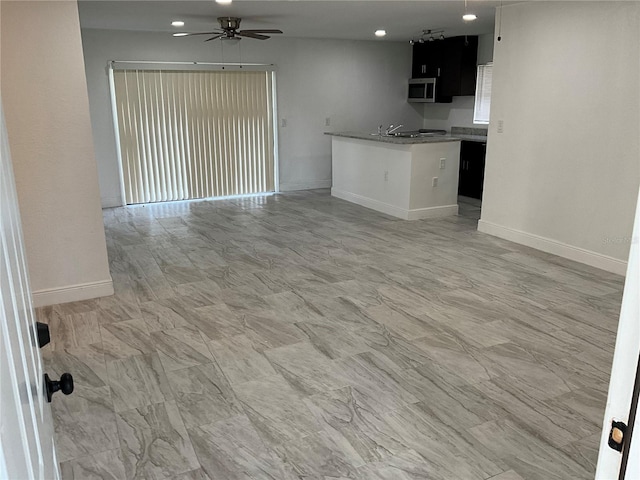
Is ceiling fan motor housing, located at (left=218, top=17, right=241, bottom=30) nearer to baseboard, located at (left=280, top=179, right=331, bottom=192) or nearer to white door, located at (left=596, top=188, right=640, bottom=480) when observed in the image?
baseboard, located at (left=280, top=179, right=331, bottom=192)

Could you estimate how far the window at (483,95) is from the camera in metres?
7.62

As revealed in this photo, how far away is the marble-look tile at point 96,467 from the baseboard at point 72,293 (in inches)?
75.7

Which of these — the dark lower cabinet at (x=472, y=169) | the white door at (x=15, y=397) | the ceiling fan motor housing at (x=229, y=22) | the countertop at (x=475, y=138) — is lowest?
the dark lower cabinet at (x=472, y=169)

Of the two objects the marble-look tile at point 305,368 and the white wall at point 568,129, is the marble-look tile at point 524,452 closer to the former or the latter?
the marble-look tile at point 305,368

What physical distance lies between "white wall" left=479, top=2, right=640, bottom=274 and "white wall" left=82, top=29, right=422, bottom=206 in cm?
340

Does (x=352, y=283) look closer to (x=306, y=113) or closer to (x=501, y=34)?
(x=501, y=34)

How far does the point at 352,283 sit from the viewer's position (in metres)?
4.12

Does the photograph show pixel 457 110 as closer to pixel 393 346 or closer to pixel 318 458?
pixel 393 346

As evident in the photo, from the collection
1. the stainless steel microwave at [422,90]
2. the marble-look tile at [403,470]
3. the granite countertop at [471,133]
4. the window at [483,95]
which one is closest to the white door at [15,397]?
the marble-look tile at [403,470]

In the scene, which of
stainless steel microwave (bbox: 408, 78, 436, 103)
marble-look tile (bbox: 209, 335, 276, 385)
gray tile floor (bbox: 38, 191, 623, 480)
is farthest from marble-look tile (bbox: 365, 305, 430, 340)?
stainless steel microwave (bbox: 408, 78, 436, 103)

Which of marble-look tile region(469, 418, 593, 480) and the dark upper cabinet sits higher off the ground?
the dark upper cabinet

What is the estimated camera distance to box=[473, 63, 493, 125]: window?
7617 mm

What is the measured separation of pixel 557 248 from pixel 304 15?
360 centimetres

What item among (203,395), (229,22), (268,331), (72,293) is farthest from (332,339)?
(229,22)
